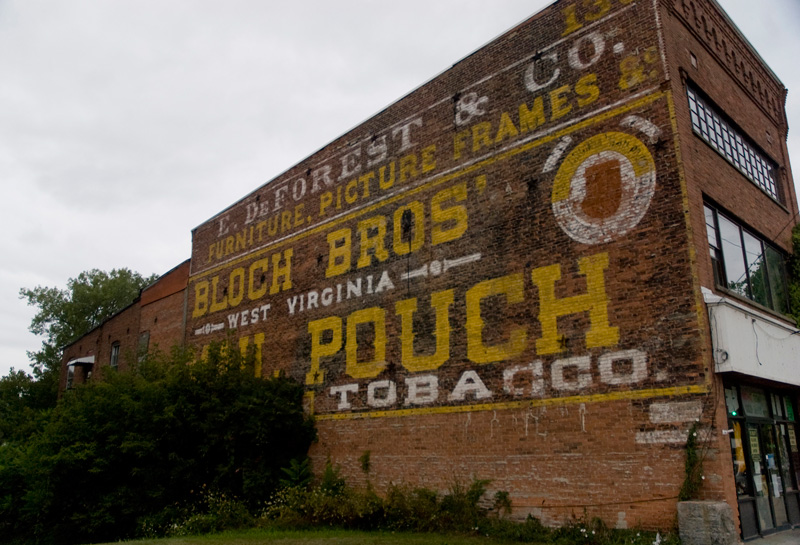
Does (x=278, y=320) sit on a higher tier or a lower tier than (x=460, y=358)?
higher

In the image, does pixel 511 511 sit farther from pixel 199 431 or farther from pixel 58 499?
pixel 58 499

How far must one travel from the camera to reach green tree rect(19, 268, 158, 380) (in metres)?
50.1

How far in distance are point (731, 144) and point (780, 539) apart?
8252 mm

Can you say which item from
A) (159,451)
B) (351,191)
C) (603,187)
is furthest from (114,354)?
A: (603,187)

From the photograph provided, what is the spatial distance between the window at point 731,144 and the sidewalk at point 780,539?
7.32 metres

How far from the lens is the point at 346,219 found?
60.5 feet

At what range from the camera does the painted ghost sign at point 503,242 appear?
11578 millimetres

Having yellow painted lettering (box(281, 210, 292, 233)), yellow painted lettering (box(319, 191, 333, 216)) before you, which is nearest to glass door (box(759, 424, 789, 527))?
yellow painted lettering (box(319, 191, 333, 216))

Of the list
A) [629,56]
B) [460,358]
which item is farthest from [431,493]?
[629,56]

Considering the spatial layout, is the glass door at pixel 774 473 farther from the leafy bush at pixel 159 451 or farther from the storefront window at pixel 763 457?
the leafy bush at pixel 159 451

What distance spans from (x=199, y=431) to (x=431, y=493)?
7181 millimetres

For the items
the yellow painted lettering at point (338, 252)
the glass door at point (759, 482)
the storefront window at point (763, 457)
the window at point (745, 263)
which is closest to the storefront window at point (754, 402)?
the storefront window at point (763, 457)

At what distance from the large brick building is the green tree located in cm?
3808

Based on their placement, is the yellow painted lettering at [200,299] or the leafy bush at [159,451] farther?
the yellow painted lettering at [200,299]
